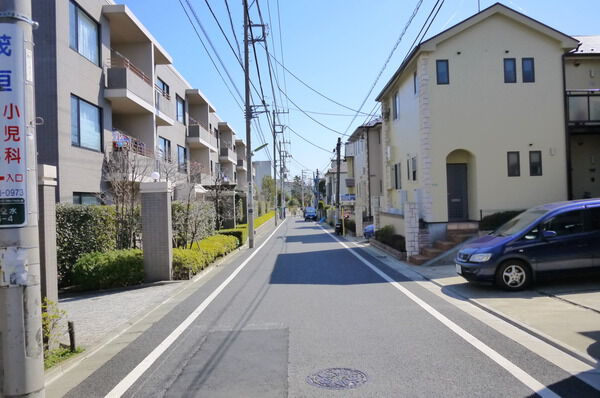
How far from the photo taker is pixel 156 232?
11.7 m

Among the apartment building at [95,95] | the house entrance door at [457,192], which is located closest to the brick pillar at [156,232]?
the apartment building at [95,95]

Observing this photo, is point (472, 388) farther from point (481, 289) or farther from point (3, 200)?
point (481, 289)

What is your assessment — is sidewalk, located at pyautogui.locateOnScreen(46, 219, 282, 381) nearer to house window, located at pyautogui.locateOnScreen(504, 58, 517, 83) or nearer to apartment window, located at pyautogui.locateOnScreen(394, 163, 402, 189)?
apartment window, located at pyautogui.locateOnScreen(394, 163, 402, 189)

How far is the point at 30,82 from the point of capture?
4117mm

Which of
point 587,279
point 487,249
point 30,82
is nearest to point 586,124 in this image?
point 587,279

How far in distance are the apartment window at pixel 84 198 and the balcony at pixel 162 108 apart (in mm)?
7012

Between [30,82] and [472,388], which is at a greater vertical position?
[30,82]

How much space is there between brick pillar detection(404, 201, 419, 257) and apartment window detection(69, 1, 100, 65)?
12.7 metres

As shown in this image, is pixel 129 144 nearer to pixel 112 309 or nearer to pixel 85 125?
pixel 85 125

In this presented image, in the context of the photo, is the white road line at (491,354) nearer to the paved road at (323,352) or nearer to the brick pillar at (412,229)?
the paved road at (323,352)

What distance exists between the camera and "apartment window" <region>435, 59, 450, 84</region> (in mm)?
16403

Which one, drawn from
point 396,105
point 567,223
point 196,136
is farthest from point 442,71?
point 196,136

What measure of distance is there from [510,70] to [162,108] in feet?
53.5

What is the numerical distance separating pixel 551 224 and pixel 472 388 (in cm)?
673
